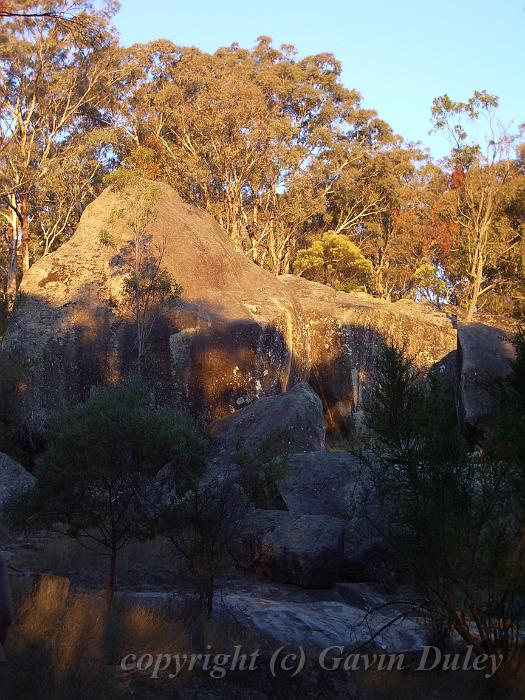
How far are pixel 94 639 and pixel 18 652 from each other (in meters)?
0.84

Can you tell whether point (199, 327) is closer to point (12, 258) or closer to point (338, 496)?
point (338, 496)

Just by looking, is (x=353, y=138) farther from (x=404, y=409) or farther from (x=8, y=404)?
(x=404, y=409)

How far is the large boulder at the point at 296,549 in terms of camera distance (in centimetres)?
1176

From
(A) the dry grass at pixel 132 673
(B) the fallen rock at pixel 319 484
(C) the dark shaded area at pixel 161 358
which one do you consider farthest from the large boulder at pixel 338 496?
(C) the dark shaded area at pixel 161 358

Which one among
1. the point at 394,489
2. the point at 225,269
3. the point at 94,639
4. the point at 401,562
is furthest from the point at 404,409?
the point at 225,269

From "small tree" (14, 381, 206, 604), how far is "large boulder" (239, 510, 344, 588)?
4.95ft

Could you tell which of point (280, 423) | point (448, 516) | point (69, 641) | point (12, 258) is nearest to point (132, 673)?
point (69, 641)

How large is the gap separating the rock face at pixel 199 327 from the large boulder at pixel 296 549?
28.3ft

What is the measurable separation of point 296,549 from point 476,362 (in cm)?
952

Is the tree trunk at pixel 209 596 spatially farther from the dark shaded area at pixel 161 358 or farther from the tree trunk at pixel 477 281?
the tree trunk at pixel 477 281

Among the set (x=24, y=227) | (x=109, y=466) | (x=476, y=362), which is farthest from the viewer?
(x=24, y=227)

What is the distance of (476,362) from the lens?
65.6ft

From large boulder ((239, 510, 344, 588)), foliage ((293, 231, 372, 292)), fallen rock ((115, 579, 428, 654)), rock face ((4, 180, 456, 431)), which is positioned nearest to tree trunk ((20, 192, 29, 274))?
rock face ((4, 180, 456, 431))

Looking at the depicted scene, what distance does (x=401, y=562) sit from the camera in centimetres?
899
